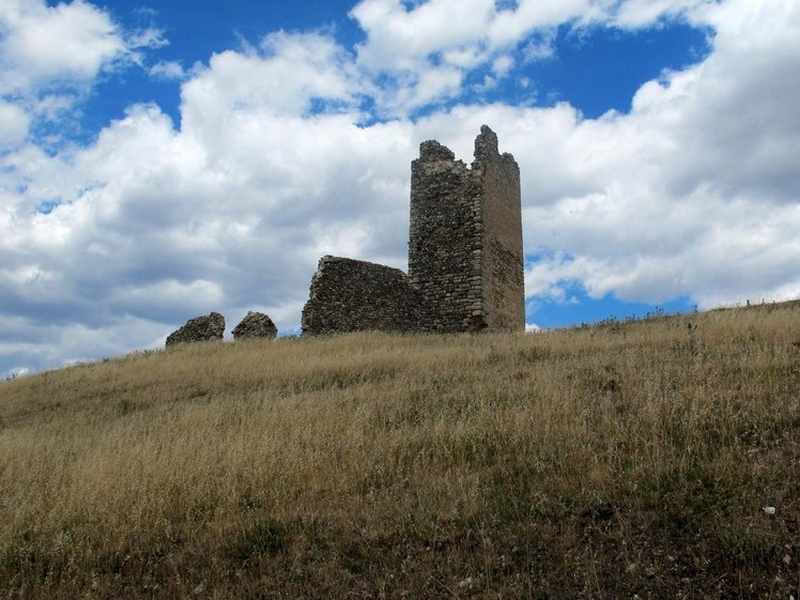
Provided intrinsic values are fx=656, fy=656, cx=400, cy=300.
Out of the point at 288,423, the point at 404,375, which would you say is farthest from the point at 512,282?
the point at 288,423

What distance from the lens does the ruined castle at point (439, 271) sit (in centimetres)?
2144

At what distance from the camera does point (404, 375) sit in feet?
38.8

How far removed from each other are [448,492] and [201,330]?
21.5 metres

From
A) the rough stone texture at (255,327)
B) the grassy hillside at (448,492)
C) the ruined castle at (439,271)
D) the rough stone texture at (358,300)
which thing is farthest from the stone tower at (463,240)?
the grassy hillside at (448,492)

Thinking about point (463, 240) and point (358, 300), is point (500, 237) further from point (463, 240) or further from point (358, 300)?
point (358, 300)

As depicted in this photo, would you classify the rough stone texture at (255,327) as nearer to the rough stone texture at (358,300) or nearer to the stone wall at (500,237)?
the rough stone texture at (358,300)

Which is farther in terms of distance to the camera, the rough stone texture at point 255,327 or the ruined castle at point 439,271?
the rough stone texture at point 255,327

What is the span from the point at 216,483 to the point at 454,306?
1592 centimetres

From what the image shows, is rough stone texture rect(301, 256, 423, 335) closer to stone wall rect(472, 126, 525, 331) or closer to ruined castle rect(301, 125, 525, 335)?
ruined castle rect(301, 125, 525, 335)

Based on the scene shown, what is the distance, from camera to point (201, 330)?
25484mm

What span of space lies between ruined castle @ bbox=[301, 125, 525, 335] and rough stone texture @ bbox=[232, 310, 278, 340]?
309 centimetres

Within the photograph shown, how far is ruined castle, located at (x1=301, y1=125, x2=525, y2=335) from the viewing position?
844 inches

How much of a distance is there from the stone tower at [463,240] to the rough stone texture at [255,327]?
17.9 ft

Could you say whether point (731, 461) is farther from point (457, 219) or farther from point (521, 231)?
point (521, 231)
